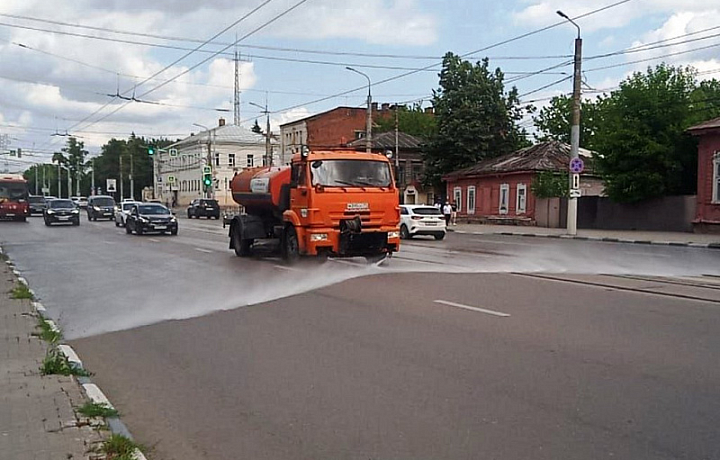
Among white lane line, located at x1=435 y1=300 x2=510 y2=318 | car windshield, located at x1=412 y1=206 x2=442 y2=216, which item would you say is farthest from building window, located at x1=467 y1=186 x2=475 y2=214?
white lane line, located at x1=435 y1=300 x2=510 y2=318

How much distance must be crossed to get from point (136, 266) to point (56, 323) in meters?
8.82

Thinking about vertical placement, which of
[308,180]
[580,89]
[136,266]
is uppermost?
[580,89]

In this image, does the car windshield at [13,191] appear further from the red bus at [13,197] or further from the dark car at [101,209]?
the dark car at [101,209]

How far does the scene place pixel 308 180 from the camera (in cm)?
1845

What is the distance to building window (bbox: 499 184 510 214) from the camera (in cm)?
5122

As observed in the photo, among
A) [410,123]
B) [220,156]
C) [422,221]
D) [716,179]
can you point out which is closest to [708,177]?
[716,179]

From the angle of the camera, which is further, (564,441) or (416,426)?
(416,426)

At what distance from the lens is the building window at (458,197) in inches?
2272

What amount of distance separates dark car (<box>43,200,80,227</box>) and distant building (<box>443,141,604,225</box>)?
85.9ft

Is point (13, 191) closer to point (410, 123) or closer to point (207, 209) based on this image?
point (207, 209)

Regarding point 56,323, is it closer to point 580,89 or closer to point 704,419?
point 704,419

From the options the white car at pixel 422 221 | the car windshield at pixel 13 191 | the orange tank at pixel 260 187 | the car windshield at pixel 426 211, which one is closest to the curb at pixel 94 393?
the orange tank at pixel 260 187

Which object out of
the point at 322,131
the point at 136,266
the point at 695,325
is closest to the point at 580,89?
the point at 136,266

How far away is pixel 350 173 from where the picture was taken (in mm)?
18703
